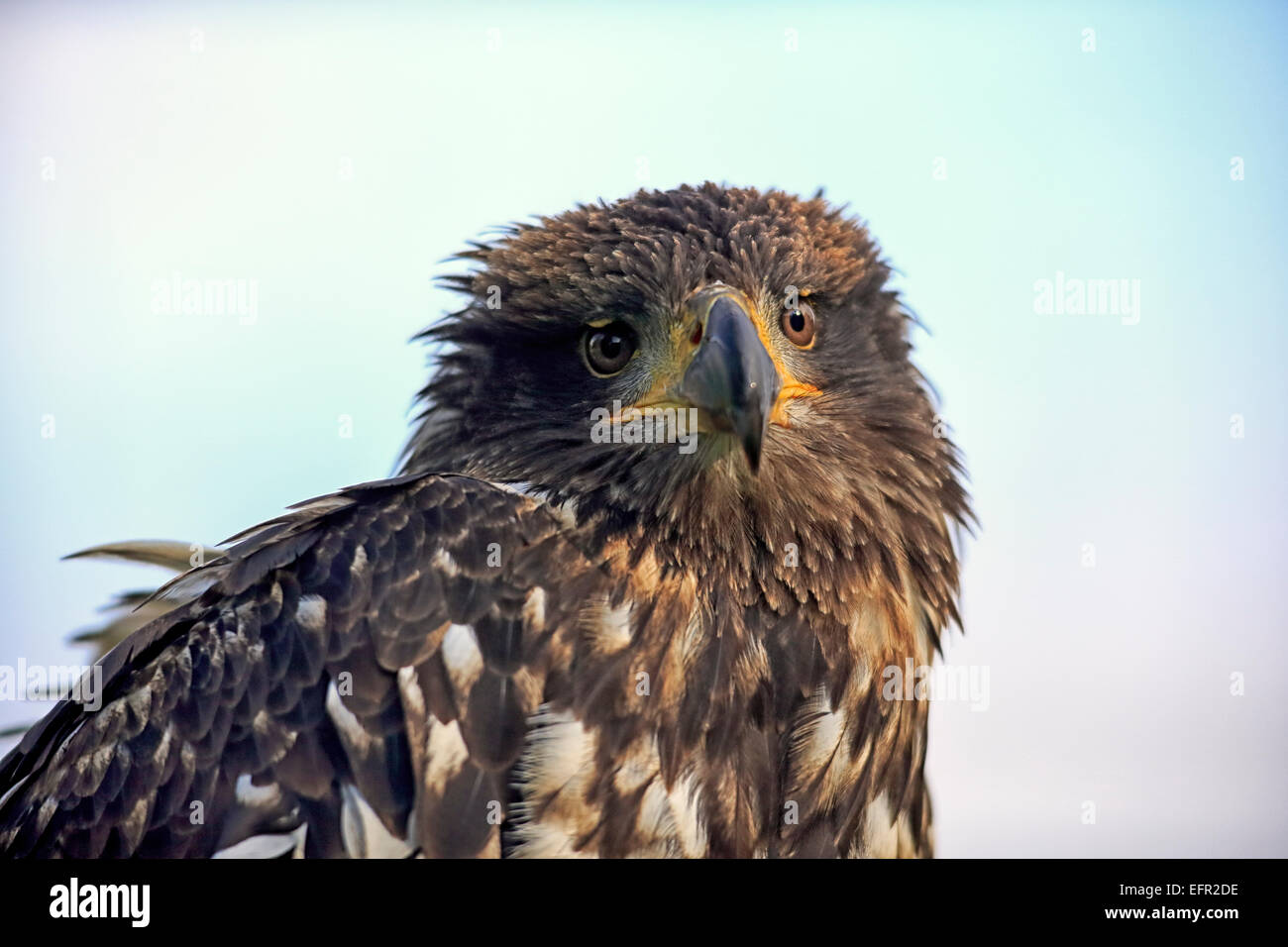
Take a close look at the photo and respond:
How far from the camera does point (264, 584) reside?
377cm

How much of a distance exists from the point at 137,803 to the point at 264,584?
728 mm

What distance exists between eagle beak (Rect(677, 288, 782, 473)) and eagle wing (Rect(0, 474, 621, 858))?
593 millimetres

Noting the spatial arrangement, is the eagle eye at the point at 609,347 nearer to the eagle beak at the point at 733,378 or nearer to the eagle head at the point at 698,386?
the eagle head at the point at 698,386

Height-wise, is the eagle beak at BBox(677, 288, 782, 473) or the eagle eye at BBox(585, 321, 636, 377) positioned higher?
the eagle eye at BBox(585, 321, 636, 377)

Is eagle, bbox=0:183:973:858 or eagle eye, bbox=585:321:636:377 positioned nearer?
eagle, bbox=0:183:973:858

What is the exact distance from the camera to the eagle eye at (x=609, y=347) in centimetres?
A: 415

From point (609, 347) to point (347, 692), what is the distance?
4.71ft

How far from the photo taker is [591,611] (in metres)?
3.70

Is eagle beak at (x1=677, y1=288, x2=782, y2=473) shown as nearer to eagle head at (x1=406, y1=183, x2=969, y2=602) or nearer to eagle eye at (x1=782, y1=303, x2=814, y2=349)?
eagle head at (x1=406, y1=183, x2=969, y2=602)

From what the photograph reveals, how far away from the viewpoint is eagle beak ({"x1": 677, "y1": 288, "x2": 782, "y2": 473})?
3.59m

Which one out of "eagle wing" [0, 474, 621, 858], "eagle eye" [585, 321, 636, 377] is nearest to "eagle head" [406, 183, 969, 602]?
"eagle eye" [585, 321, 636, 377]

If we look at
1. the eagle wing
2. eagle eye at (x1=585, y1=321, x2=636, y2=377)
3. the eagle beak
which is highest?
eagle eye at (x1=585, y1=321, x2=636, y2=377)
